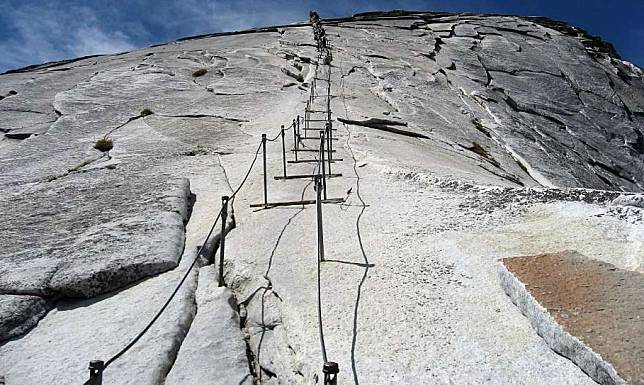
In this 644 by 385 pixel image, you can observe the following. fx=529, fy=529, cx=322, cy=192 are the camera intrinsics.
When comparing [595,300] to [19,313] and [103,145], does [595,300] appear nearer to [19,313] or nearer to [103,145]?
[19,313]

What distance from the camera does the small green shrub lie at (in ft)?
44.6

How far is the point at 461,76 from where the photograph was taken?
1086 inches

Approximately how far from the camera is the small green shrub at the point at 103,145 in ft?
44.6

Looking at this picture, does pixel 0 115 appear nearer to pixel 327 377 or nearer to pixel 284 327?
pixel 284 327

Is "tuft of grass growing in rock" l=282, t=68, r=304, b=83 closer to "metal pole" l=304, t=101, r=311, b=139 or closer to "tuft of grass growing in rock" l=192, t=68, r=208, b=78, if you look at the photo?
"tuft of grass growing in rock" l=192, t=68, r=208, b=78

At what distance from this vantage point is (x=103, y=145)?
13758 millimetres

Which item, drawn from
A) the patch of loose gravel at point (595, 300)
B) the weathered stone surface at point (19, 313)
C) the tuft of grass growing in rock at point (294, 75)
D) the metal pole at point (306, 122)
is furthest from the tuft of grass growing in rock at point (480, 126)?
the weathered stone surface at point (19, 313)

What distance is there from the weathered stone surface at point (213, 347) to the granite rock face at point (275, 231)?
0.02m

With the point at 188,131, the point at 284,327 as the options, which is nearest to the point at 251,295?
the point at 284,327

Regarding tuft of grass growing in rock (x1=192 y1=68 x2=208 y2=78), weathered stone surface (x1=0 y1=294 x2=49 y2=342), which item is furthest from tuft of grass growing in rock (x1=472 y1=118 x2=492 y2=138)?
weathered stone surface (x1=0 y1=294 x2=49 y2=342)

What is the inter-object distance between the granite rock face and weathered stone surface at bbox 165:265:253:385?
1.0 inches

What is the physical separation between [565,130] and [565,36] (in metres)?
19.5

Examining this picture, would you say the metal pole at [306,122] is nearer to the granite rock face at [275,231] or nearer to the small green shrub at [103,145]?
the granite rock face at [275,231]

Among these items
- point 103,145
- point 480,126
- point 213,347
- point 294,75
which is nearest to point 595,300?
point 213,347
